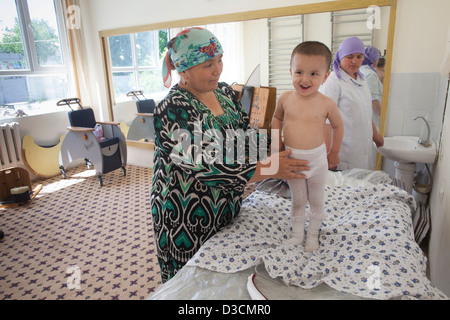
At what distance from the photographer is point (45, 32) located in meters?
4.47

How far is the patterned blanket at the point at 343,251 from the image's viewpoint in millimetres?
1065

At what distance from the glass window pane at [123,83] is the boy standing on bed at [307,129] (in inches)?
148

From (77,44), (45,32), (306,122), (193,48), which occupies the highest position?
(45,32)

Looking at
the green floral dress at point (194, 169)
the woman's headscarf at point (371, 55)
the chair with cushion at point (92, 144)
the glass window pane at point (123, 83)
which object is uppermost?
the woman's headscarf at point (371, 55)

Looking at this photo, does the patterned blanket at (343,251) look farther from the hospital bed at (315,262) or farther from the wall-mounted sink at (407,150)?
the wall-mounted sink at (407,150)

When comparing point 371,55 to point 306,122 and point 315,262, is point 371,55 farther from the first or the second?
point 315,262

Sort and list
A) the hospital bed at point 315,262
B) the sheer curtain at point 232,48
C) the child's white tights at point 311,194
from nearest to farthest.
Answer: the hospital bed at point 315,262, the child's white tights at point 311,194, the sheer curtain at point 232,48

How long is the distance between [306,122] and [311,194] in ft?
1.08

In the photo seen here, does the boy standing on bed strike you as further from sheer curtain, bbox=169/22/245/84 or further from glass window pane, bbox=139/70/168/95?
glass window pane, bbox=139/70/168/95

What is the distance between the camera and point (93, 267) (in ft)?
7.84

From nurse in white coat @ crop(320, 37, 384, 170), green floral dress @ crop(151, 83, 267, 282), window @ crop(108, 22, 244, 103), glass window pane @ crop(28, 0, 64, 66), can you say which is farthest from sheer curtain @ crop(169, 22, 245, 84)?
glass window pane @ crop(28, 0, 64, 66)

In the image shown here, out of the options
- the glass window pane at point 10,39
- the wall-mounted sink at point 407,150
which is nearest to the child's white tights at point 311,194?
the wall-mounted sink at point 407,150

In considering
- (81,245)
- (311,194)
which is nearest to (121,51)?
(81,245)

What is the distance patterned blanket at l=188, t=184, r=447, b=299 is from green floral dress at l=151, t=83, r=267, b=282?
11 centimetres
